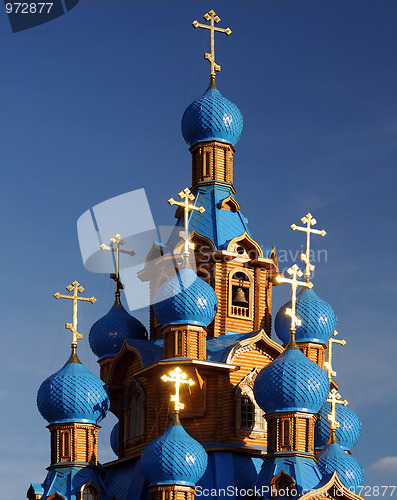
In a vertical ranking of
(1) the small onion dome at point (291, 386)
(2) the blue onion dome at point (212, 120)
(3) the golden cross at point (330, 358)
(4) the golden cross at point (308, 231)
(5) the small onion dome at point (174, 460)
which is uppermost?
(2) the blue onion dome at point (212, 120)

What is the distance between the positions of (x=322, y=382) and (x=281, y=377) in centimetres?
86

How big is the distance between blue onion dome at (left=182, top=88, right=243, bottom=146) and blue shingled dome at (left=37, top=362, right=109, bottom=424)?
20.3ft

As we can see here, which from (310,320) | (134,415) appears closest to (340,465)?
(310,320)

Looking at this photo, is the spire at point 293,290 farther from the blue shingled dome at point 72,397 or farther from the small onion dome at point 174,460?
the blue shingled dome at point 72,397

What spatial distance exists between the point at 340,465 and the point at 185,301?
14.8ft

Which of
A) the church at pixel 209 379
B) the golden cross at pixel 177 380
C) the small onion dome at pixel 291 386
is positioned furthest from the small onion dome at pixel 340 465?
the golden cross at pixel 177 380

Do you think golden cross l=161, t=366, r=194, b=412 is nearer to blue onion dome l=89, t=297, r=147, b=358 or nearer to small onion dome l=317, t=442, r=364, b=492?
small onion dome l=317, t=442, r=364, b=492

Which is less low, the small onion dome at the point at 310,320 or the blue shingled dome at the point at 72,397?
the small onion dome at the point at 310,320

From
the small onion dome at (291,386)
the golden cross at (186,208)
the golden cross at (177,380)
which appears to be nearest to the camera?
the golden cross at (177,380)

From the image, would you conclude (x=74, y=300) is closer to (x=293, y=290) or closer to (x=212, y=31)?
(x=293, y=290)

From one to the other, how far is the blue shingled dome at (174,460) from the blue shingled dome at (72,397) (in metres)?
2.36

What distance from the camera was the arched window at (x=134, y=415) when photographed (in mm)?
30719

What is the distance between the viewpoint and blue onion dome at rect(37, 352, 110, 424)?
29.5m

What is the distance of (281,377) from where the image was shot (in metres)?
28.2
